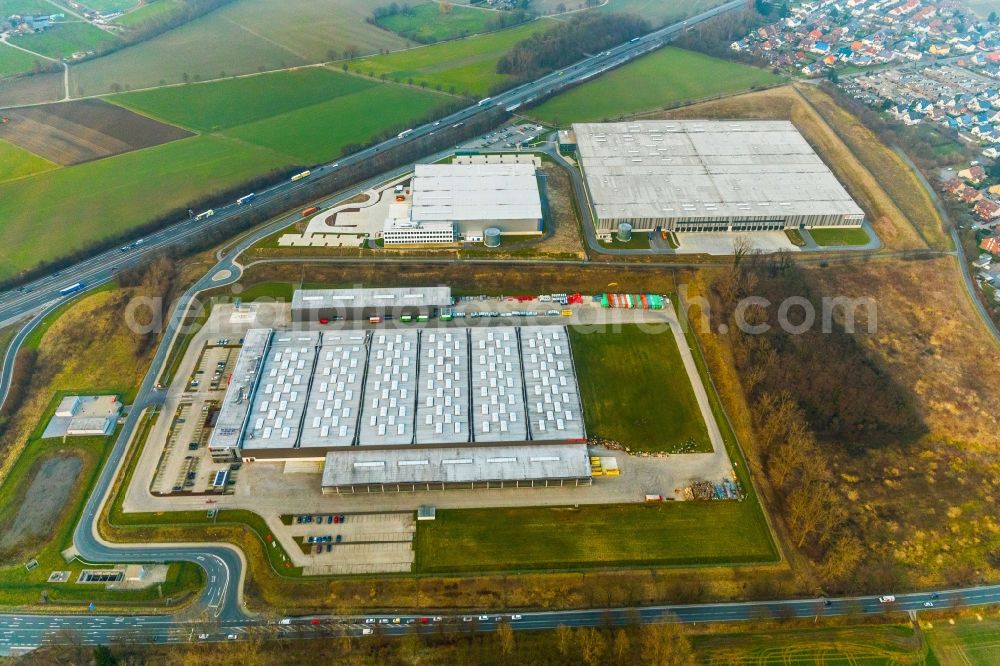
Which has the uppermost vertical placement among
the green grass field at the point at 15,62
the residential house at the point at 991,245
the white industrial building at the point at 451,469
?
the green grass field at the point at 15,62

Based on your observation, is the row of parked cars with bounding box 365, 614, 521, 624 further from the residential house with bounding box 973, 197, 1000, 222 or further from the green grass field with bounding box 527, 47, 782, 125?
the residential house with bounding box 973, 197, 1000, 222

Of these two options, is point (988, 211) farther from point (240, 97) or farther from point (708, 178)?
point (240, 97)

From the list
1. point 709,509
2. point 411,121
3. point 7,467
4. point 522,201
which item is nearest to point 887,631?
point 709,509

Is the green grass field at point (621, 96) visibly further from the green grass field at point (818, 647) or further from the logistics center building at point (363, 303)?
the green grass field at point (818, 647)

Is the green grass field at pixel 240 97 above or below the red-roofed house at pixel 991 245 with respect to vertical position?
above

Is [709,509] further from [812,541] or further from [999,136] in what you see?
[999,136]

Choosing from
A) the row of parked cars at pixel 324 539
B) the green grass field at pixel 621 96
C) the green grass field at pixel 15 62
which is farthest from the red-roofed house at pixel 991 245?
the green grass field at pixel 15 62

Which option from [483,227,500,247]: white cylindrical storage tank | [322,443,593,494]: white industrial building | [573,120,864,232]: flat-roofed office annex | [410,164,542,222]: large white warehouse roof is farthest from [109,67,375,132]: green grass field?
[322,443,593,494]: white industrial building
